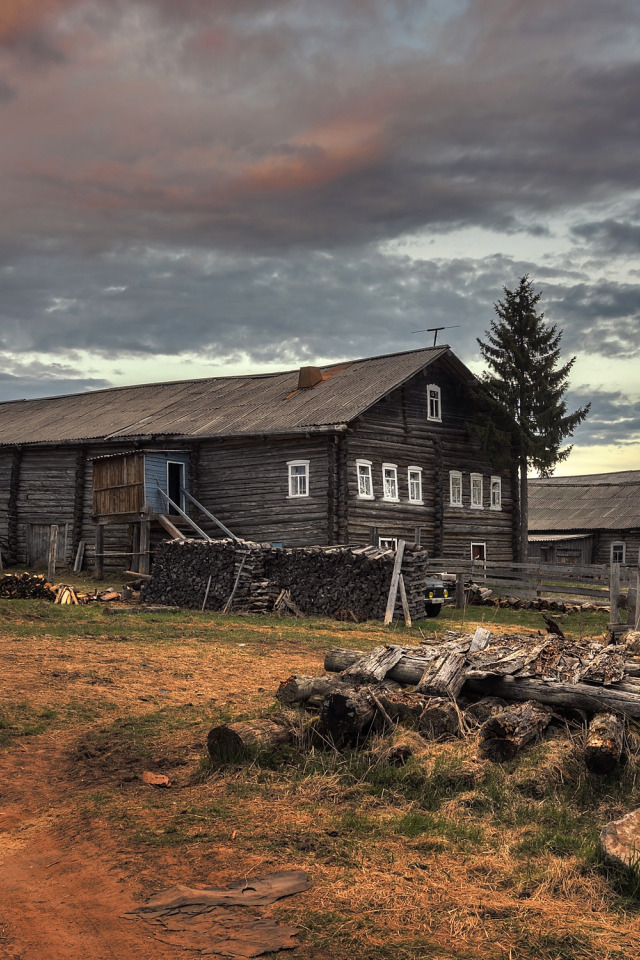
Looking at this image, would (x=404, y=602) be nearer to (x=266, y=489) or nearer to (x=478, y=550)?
(x=266, y=489)

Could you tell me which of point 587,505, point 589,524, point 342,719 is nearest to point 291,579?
point 342,719

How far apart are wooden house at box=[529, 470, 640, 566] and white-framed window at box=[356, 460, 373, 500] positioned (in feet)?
68.0

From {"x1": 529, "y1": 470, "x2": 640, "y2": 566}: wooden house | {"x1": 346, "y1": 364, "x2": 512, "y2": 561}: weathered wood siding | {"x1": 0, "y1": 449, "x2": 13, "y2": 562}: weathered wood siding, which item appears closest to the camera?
{"x1": 346, "y1": 364, "x2": 512, "y2": 561}: weathered wood siding

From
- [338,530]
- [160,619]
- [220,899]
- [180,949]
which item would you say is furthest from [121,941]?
[338,530]

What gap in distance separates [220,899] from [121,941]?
2.47 feet

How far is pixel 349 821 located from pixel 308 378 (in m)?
30.0

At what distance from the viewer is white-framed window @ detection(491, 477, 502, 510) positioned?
38.6m

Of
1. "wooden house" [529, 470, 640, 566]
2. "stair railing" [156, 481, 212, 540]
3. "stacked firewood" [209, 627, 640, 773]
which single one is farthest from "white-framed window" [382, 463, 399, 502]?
"stacked firewood" [209, 627, 640, 773]

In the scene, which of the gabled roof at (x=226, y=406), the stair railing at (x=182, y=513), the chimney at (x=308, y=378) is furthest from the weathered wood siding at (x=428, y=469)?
Result: the stair railing at (x=182, y=513)

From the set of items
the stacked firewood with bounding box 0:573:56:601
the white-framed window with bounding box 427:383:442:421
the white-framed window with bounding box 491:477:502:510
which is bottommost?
the stacked firewood with bounding box 0:573:56:601

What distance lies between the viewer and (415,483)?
113ft

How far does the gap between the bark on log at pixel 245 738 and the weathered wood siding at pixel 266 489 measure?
21744 mm

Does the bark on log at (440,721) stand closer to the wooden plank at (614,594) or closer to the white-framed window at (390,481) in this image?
the wooden plank at (614,594)

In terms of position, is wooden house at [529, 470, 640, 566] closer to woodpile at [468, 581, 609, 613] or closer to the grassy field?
woodpile at [468, 581, 609, 613]
